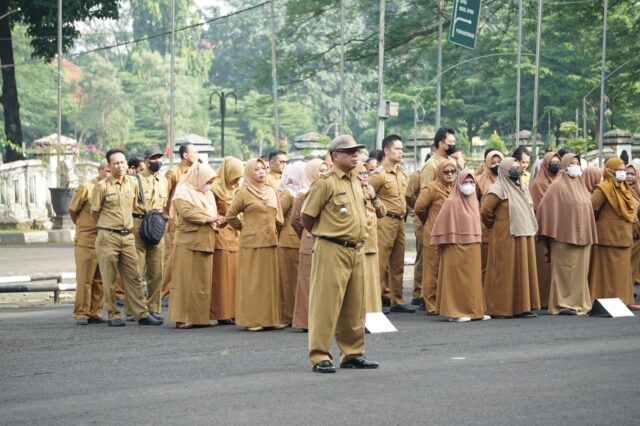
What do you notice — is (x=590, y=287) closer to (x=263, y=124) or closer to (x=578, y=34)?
(x=578, y=34)

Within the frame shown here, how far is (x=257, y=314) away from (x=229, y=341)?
3.50 feet

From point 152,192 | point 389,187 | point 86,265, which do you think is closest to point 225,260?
point 152,192

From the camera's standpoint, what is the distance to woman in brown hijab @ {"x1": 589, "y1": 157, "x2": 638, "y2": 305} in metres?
16.5

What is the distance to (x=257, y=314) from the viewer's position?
14.5 m

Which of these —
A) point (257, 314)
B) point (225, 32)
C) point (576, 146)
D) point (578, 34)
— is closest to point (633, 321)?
point (257, 314)

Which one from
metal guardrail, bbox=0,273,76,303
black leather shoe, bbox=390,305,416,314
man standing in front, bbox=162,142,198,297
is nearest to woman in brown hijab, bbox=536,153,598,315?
black leather shoe, bbox=390,305,416,314

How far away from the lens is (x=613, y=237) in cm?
1653

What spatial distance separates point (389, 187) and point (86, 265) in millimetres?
3664

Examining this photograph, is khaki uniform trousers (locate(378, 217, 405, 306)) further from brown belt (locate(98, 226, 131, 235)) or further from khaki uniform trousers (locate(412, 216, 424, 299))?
brown belt (locate(98, 226, 131, 235))

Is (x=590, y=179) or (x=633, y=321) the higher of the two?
(x=590, y=179)

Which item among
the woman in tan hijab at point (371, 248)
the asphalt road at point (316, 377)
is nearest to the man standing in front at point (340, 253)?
the asphalt road at point (316, 377)

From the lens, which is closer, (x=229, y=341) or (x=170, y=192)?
(x=229, y=341)

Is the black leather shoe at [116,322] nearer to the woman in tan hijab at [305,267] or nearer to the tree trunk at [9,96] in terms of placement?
the woman in tan hijab at [305,267]

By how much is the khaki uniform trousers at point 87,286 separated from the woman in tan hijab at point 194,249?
0.99 metres
